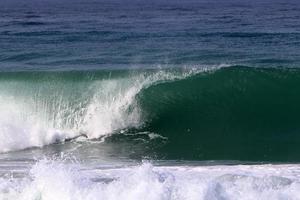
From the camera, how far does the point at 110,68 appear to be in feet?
70.6

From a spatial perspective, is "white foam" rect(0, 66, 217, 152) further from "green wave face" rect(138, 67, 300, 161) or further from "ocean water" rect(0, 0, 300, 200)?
"green wave face" rect(138, 67, 300, 161)

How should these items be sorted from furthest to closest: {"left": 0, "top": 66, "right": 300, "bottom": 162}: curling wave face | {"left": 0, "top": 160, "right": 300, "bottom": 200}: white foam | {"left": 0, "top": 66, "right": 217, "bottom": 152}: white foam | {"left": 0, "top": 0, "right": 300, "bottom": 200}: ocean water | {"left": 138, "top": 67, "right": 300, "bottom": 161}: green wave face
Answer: {"left": 0, "top": 66, "right": 217, "bottom": 152}: white foam
{"left": 0, "top": 66, "right": 300, "bottom": 162}: curling wave face
{"left": 138, "top": 67, "right": 300, "bottom": 161}: green wave face
{"left": 0, "top": 0, "right": 300, "bottom": 200}: ocean water
{"left": 0, "top": 160, "right": 300, "bottom": 200}: white foam

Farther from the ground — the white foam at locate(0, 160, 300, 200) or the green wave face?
the white foam at locate(0, 160, 300, 200)

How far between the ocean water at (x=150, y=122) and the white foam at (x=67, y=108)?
3 centimetres

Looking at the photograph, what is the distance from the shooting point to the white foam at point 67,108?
16.1 meters

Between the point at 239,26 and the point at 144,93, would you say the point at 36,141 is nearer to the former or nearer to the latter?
the point at 144,93

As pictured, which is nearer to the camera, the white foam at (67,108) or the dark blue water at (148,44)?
the white foam at (67,108)

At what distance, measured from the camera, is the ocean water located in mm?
10125

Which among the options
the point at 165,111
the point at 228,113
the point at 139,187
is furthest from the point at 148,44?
the point at 139,187

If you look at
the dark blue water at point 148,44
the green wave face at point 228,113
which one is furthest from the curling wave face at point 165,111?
the dark blue water at point 148,44

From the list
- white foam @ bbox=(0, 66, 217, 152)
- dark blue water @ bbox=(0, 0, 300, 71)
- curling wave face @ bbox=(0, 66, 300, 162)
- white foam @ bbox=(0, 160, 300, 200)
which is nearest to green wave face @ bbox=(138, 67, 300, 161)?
curling wave face @ bbox=(0, 66, 300, 162)

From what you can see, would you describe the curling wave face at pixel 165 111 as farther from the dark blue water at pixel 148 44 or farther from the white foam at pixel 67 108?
the dark blue water at pixel 148 44

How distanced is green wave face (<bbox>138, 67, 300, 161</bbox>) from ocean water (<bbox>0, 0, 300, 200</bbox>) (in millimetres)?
28

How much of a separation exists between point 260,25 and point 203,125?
1952 cm
